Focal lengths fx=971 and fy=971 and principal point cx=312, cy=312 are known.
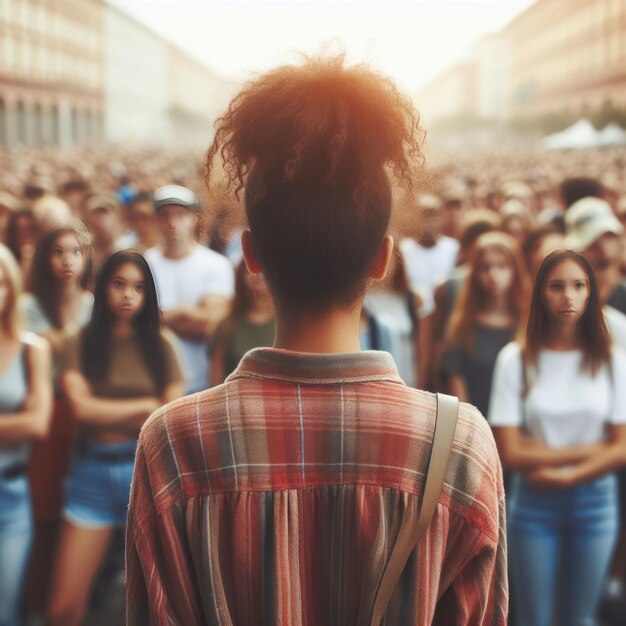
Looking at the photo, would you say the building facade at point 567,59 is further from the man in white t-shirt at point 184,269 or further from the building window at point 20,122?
the man in white t-shirt at point 184,269

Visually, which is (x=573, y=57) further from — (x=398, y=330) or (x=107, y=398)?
(x=107, y=398)

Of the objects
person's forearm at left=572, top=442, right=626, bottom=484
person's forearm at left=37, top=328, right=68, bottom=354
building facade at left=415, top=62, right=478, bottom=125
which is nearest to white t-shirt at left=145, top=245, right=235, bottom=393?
person's forearm at left=37, top=328, right=68, bottom=354

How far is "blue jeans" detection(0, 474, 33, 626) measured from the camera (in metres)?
3.34

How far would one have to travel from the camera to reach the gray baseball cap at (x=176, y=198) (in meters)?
1.30

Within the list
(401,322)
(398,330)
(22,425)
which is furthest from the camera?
(401,322)

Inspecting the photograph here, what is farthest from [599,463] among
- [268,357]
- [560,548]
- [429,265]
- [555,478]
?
[429,265]

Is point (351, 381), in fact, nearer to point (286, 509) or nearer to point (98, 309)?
point (286, 509)

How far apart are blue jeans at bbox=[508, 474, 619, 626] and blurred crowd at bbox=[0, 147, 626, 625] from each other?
0.03 m

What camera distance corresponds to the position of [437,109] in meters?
117

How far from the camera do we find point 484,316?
9.37 feet

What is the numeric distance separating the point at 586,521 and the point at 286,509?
5.72ft

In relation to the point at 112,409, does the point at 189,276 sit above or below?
above

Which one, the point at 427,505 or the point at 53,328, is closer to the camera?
the point at 427,505

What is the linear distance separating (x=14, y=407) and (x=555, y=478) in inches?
73.4
